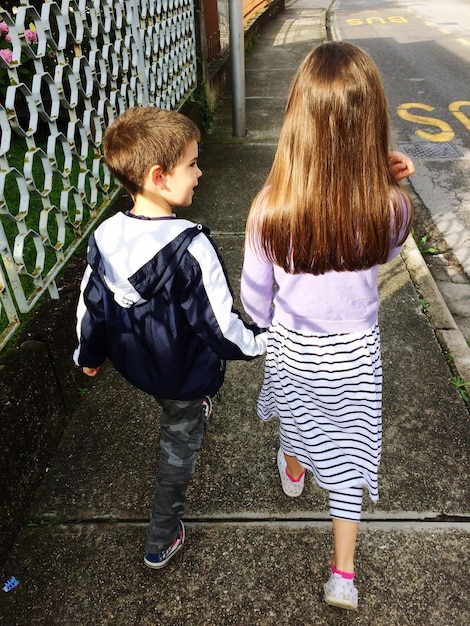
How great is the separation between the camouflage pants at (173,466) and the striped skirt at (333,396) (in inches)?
12.8

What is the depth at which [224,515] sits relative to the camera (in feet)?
6.77

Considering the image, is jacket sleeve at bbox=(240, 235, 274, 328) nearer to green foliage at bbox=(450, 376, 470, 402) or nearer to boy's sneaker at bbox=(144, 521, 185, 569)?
boy's sneaker at bbox=(144, 521, 185, 569)

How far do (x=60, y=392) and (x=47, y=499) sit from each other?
1.60ft

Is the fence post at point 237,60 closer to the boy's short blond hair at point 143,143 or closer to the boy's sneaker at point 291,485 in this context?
the boy's short blond hair at point 143,143

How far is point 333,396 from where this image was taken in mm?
1672

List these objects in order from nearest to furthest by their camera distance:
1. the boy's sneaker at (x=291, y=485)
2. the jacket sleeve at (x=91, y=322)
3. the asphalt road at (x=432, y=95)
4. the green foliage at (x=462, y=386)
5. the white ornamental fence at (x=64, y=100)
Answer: the jacket sleeve at (x=91, y=322), the boy's sneaker at (x=291, y=485), the white ornamental fence at (x=64, y=100), the green foliage at (x=462, y=386), the asphalt road at (x=432, y=95)

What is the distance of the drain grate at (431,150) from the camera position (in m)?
5.96

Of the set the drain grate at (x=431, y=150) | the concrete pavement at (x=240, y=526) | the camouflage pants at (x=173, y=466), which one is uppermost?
the camouflage pants at (x=173, y=466)

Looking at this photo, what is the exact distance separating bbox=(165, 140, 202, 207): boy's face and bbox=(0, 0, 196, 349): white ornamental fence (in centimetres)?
96

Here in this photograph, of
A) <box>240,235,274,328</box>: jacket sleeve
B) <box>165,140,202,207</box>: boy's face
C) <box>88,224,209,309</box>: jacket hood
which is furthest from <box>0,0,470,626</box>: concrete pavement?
<box>165,140,202,207</box>: boy's face

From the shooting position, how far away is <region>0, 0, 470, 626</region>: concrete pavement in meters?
1.76

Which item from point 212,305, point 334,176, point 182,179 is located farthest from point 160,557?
point 334,176

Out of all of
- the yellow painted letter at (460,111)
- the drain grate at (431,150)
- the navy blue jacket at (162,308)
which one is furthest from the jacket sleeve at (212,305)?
the yellow painted letter at (460,111)

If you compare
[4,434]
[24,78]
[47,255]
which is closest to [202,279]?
[4,434]
